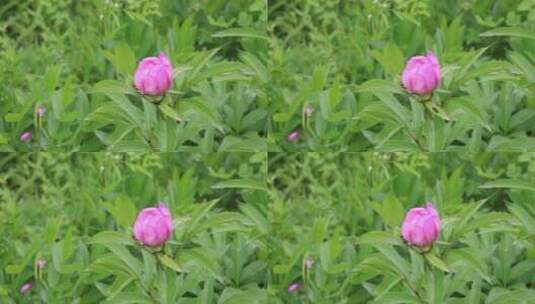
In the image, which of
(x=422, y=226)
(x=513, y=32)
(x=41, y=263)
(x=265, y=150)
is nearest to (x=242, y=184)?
(x=265, y=150)

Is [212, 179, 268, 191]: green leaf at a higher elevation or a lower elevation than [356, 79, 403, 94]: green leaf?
lower

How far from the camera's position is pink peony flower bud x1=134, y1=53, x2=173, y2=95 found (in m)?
3.96

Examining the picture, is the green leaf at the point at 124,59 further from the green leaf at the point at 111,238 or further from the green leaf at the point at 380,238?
the green leaf at the point at 380,238

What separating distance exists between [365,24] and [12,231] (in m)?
1.21

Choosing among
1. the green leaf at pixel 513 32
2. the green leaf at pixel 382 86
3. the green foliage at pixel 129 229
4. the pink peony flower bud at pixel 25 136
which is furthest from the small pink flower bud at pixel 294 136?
the pink peony flower bud at pixel 25 136

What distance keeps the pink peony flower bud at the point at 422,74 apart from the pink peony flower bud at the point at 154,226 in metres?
0.80

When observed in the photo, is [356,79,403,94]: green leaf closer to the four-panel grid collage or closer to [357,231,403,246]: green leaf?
the four-panel grid collage

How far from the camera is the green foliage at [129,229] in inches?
158

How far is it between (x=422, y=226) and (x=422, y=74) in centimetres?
44

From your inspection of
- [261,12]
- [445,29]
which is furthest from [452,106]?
Result: [261,12]

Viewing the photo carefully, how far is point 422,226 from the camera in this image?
3.91m

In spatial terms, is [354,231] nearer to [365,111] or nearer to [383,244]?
[383,244]

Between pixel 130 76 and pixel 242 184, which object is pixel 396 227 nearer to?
pixel 242 184

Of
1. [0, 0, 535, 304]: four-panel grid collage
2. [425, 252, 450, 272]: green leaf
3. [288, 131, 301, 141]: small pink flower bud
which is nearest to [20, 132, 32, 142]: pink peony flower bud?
[0, 0, 535, 304]: four-panel grid collage
